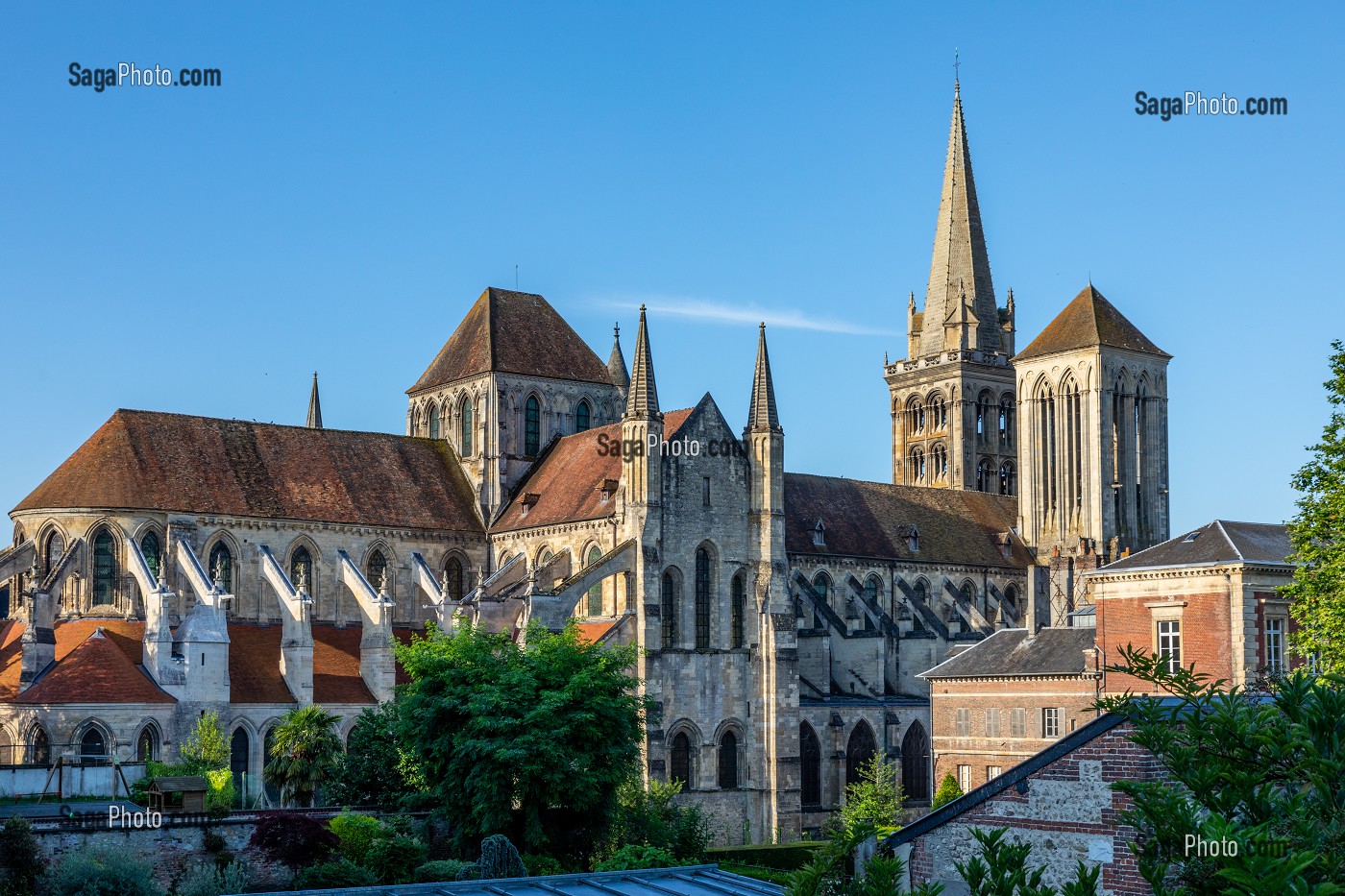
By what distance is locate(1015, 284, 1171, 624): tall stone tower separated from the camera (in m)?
78.9

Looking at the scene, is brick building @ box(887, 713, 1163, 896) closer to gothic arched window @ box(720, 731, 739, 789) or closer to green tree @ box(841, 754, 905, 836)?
green tree @ box(841, 754, 905, 836)

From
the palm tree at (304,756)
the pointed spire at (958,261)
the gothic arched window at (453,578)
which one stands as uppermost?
the pointed spire at (958,261)

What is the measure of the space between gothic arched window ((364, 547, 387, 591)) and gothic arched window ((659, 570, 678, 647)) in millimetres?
11615

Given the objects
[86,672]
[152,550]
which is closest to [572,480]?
[152,550]

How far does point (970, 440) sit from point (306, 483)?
39.0 metres

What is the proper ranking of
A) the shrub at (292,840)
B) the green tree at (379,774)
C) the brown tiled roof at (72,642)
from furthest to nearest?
the brown tiled roof at (72,642) → the green tree at (379,774) → the shrub at (292,840)

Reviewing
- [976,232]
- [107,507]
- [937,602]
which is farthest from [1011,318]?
[107,507]

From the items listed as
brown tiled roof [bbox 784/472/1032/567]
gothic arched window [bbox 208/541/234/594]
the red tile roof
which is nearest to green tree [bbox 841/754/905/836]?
brown tiled roof [bbox 784/472/1032/567]

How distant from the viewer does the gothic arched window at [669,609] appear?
5925cm

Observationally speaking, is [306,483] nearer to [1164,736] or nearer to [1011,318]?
[1011,318]

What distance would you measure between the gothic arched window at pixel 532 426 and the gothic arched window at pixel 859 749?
17801mm

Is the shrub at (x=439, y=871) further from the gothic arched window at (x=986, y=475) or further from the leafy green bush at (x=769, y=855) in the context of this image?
the gothic arched window at (x=986, y=475)

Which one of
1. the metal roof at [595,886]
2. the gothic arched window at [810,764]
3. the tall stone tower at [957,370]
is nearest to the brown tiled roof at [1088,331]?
the tall stone tower at [957,370]

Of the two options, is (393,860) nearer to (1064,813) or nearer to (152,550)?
(1064,813)
